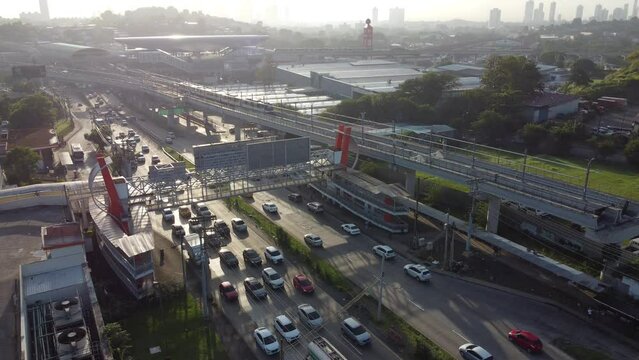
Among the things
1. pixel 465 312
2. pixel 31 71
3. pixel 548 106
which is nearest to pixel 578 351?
pixel 465 312

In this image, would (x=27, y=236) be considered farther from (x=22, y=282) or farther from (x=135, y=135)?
(x=135, y=135)

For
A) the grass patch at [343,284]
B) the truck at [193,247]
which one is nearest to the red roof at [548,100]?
the grass patch at [343,284]

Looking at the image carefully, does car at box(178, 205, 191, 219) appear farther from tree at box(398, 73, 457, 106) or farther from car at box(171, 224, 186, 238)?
tree at box(398, 73, 457, 106)

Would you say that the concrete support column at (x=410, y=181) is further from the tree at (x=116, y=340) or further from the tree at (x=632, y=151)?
the tree at (x=116, y=340)

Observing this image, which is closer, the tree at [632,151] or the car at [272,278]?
the car at [272,278]

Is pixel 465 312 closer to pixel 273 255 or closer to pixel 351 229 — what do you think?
pixel 351 229

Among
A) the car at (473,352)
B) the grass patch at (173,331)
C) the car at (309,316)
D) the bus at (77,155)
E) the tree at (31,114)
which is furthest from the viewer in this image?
the tree at (31,114)

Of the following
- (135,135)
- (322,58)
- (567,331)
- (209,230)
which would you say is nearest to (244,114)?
(135,135)
